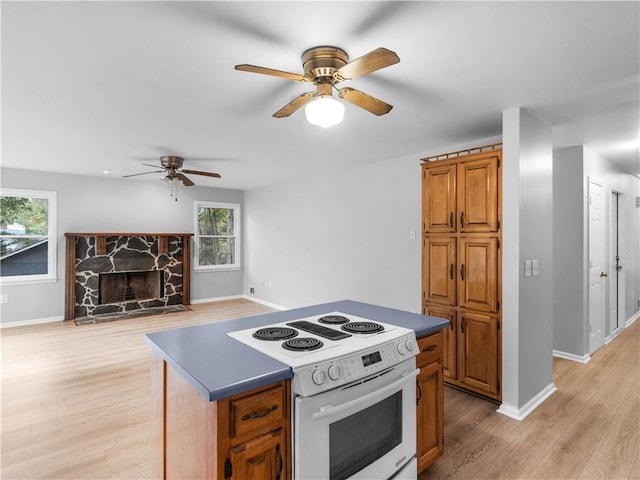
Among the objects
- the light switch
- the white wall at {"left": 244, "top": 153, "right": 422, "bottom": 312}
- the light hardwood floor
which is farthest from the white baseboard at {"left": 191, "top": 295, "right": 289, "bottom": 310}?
the light switch

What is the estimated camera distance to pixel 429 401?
199 centimetres

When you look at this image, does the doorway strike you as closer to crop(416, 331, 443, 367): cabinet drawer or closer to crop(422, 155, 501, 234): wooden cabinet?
crop(422, 155, 501, 234): wooden cabinet

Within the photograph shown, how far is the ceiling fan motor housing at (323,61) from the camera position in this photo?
183 centimetres

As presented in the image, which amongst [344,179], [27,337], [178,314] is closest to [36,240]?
[27,337]

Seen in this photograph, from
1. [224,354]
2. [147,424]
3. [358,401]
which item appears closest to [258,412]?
[224,354]

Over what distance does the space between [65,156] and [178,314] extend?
9.91 ft

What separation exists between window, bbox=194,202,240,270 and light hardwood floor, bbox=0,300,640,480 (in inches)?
128

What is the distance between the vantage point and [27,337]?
187 inches

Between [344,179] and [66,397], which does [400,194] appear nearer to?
[344,179]

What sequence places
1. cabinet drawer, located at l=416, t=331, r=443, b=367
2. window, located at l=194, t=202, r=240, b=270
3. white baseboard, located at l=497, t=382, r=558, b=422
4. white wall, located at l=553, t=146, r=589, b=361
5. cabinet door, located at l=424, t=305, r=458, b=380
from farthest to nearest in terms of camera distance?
1. window, located at l=194, t=202, r=240, b=270
2. white wall, located at l=553, t=146, r=589, b=361
3. cabinet door, located at l=424, t=305, r=458, b=380
4. white baseboard, located at l=497, t=382, r=558, b=422
5. cabinet drawer, located at l=416, t=331, r=443, b=367

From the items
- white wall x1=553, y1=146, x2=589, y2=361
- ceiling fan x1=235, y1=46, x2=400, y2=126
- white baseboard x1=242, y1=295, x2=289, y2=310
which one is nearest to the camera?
ceiling fan x1=235, y1=46, x2=400, y2=126

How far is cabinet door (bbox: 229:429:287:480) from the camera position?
4.09 ft

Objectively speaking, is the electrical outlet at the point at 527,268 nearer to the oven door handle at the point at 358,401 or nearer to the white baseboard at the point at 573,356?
the oven door handle at the point at 358,401

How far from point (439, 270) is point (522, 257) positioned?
0.75 meters
